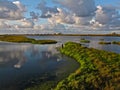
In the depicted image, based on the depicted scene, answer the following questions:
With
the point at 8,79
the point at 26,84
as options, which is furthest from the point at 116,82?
the point at 8,79

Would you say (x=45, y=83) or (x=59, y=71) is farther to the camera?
(x=59, y=71)

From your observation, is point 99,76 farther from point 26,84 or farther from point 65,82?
point 26,84

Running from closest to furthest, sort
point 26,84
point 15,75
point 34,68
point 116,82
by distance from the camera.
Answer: point 116,82 < point 26,84 < point 15,75 < point 34,68

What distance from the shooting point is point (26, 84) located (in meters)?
29.5

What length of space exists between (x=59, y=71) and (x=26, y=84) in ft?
32.5

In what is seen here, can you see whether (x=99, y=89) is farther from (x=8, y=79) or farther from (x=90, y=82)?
(x=8, y=79)

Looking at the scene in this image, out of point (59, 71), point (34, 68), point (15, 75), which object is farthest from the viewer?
point (34, 68)

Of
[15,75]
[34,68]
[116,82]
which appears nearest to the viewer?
[116,82]

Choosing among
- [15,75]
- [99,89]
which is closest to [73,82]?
[99,89]

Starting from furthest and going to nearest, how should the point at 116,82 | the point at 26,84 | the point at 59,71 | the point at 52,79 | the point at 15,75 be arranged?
the point at 59,71 → the point at 15,75 → the point at 52,79 → the point at 26,84 → the point at 116,82

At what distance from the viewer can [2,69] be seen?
131ft

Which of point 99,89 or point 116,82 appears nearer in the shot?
point 99,89

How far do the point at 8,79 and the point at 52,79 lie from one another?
19.8 ft

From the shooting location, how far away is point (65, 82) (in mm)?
27672
